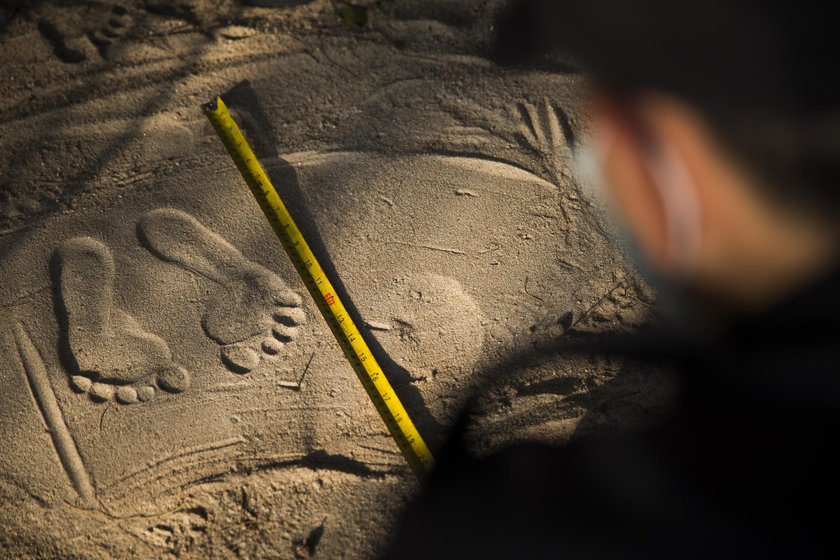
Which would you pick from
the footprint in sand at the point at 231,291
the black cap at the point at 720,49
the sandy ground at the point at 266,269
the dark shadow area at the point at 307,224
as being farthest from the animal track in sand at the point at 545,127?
the black cap at the point at 720,49

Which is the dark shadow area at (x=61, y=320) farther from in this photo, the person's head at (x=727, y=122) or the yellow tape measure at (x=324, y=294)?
the person's head at (x=727, y=122)

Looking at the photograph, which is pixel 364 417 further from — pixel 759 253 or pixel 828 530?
pixel 759 253

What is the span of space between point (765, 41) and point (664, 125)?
12cm

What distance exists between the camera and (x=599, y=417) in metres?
2.56

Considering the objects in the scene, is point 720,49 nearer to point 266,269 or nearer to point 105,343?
point 266,269

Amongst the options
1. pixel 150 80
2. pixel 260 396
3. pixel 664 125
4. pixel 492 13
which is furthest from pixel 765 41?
pixel 150 80

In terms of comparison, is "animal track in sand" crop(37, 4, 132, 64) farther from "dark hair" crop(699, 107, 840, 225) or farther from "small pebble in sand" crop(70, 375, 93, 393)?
"dark hair" crop(699, 107, 840, 225)

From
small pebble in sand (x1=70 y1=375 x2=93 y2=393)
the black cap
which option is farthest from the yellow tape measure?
the black cap

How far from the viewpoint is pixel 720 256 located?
2.37 ft

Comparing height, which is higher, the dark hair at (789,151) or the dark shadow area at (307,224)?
the dark shadow area at (307,224)

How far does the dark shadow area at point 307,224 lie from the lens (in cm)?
259

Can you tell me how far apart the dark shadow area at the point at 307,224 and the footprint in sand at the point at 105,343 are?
29.2 inches

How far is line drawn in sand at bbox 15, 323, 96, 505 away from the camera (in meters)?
2.49

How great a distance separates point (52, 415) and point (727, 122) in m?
2.70
